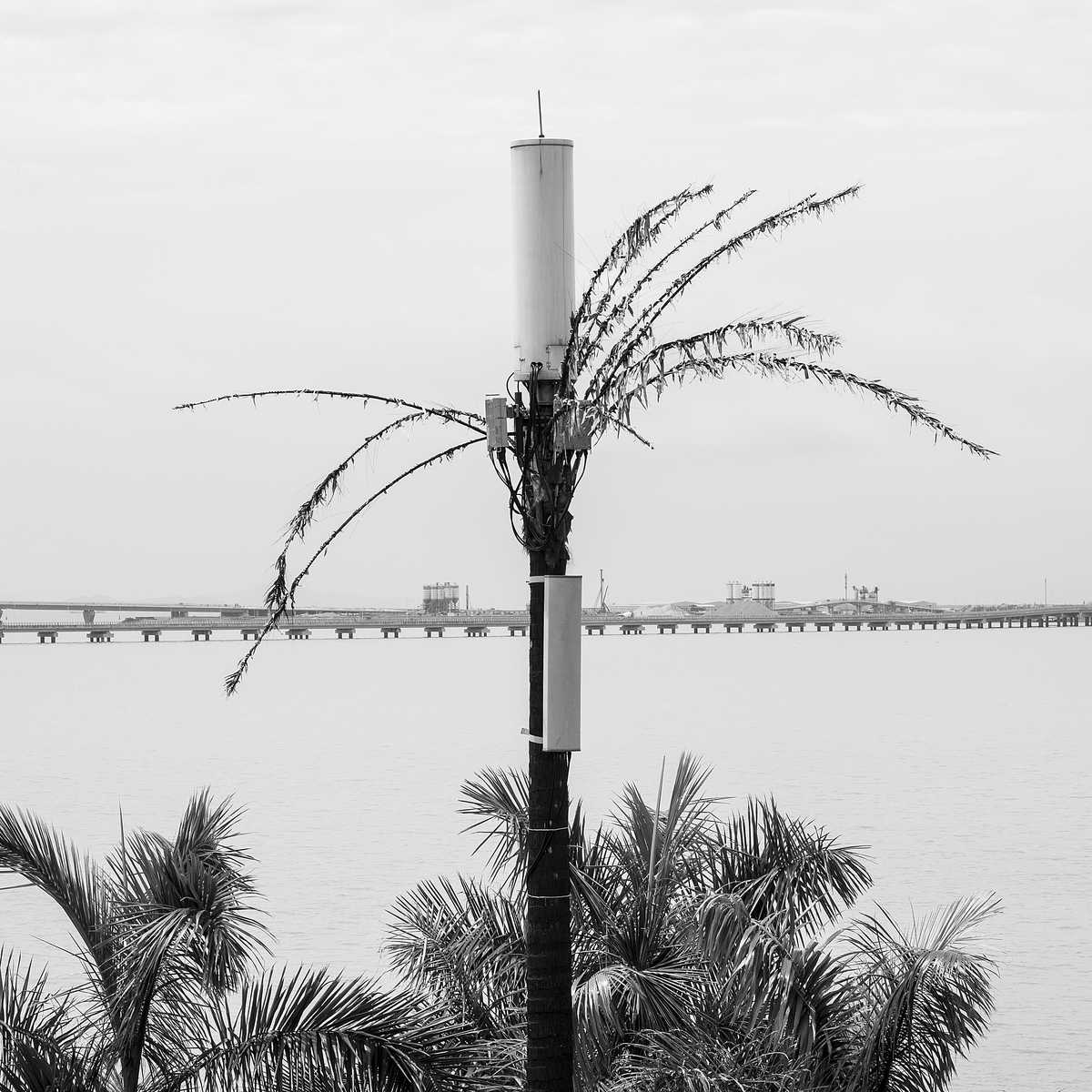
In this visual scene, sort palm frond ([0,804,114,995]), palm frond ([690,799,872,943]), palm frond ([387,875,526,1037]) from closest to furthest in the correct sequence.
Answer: palm frond ([0,804,114,995]) < palm frond ([387,875,526,1037]) < palm frond ([690,799,872,943])

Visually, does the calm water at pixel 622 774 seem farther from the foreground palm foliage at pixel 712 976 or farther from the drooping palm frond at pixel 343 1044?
the drooping palm frond at pixel 343 1044

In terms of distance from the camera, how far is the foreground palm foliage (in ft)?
24.6

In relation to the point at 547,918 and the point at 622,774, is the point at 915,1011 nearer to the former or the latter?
the point at 547,918

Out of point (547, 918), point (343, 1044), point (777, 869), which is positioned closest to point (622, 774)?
point (777, 869)

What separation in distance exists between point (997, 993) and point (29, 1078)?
59.2 ft

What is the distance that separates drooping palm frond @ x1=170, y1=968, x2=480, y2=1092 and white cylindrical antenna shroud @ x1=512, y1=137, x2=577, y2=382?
3017 mm

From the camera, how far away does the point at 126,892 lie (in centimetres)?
809

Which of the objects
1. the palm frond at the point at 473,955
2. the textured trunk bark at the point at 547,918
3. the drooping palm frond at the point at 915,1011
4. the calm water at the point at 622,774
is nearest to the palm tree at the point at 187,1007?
the palm frond at the point at 473,955

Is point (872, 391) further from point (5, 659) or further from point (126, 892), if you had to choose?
point (5, 659)

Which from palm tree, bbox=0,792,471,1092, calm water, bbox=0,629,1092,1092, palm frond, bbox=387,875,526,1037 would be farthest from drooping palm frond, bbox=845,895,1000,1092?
calm water, bbox=0,629,1092,1092

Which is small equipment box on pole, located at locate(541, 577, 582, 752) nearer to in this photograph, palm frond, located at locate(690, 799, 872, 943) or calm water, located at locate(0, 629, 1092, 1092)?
palm frond, located at locate(690, 799, 872, 943)

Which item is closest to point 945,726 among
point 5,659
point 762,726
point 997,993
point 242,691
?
point 762,726

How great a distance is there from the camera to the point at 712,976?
7914 mm

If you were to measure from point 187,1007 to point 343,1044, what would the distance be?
1.83 metres
